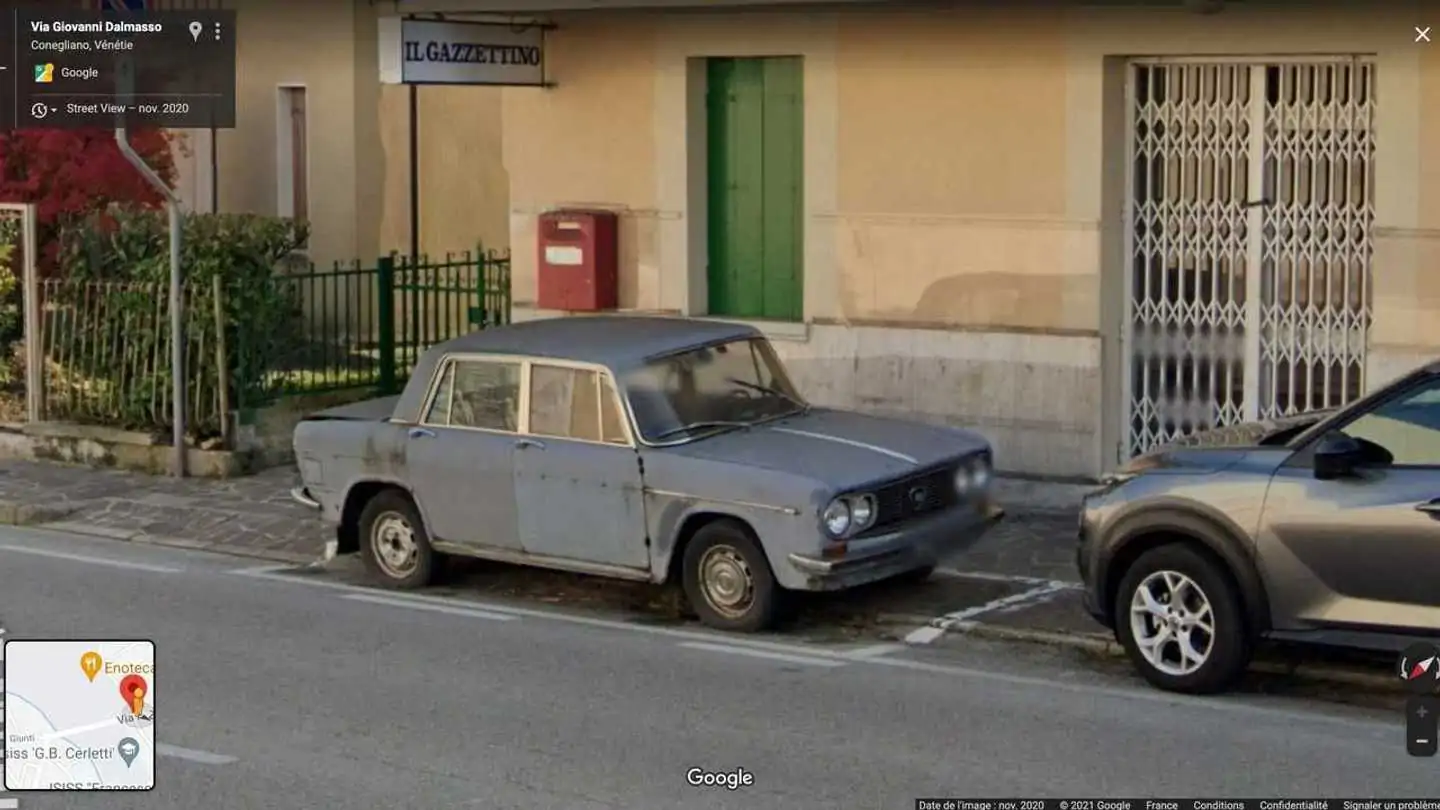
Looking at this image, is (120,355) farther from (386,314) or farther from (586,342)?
(586,342)

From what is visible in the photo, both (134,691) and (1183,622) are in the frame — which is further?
(1183,622)

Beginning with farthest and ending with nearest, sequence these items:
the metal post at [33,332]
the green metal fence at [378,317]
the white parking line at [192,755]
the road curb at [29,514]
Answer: the metal post at [33,332] < the green metal fence at [378,317] < the road curb at [29,514] < the white parking line at [192,755]

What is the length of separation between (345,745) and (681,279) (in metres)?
7.56

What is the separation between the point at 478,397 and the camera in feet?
41.3

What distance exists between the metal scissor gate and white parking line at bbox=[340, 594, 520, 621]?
15.6 feet

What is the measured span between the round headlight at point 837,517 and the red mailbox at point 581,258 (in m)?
5.85

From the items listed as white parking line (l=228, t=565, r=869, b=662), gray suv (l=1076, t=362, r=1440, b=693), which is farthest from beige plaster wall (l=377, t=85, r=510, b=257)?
gray suv (l=1076, t=362, r=1440, b=693)

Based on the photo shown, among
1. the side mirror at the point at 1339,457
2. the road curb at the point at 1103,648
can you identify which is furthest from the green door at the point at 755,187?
the side mirror at the point at 1339,457

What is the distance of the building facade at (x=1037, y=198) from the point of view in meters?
13.9

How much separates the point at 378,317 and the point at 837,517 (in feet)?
28.7

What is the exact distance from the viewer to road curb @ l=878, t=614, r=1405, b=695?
10.2m

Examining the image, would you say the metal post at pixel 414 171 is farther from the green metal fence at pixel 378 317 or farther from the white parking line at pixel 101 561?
the white parking line at pixel 101 561

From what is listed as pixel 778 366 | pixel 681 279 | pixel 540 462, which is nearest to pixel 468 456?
pixel 540 462

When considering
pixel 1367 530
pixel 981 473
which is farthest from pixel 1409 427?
pixel 981 473
